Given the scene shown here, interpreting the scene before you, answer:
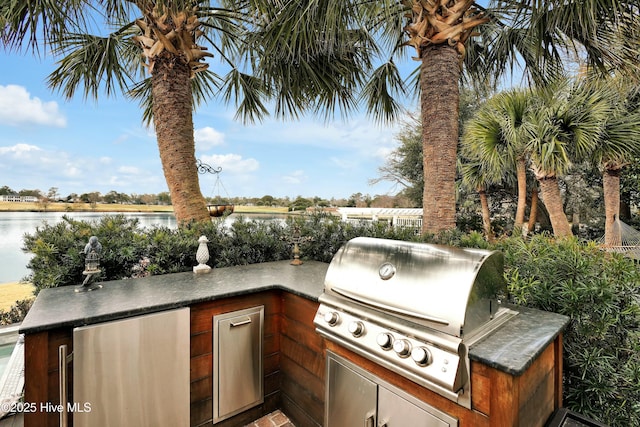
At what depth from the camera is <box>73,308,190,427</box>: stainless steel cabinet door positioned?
60.1 inches

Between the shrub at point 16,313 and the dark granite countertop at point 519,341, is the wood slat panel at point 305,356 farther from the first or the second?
the shrub at point 16,313

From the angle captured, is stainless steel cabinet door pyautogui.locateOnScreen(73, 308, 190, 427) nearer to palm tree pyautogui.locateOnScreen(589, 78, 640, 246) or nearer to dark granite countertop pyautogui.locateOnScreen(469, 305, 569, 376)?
dark granite countertop pyautogui.locateOnScreen(469, 305, 569, 376)

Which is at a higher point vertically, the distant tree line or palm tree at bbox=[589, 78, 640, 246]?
palm tree at bbox=[589, 78, 640, 246]

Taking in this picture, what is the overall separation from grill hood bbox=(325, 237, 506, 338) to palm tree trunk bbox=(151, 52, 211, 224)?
2692mm

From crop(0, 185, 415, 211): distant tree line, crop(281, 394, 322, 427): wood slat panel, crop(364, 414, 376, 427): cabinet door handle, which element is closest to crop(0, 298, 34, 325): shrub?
crop(0, 185, 415, 211): distant tree line

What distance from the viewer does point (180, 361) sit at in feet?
5.92

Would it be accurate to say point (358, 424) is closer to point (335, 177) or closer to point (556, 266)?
point (556, 266)

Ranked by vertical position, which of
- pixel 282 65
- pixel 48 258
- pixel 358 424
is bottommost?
pixel 358 424

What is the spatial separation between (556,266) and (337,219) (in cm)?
217

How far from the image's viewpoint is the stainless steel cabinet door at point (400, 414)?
130 cm

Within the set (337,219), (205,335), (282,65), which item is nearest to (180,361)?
(205,335)

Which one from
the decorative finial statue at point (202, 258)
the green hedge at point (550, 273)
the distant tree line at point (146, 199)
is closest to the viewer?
the green hedge at point (550, 273)

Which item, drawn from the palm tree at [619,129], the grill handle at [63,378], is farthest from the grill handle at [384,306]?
the palm tree at [619,129]

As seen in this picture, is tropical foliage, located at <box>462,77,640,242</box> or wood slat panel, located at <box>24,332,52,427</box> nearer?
wood slat panel, located at <box>24,332,52,427</box>
